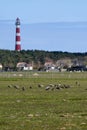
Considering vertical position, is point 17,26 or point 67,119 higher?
point 17,26

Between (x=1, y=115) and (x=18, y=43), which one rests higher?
(x=18, y=43)

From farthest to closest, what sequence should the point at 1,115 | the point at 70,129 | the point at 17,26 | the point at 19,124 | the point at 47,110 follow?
the point at 17,26
the point at 47,110
the point at 1,115
the point at 19,124
the point at 70,129

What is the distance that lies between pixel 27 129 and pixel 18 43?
153041 mm

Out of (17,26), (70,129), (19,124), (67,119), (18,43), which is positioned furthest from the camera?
(17,26)

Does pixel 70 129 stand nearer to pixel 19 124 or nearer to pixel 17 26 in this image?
pixel 19 124

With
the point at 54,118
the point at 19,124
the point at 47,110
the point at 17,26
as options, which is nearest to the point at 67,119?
the point at 54,118

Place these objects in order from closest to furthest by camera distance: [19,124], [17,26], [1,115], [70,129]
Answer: [70,129] < [19,124] < [1,115] < [17,26]

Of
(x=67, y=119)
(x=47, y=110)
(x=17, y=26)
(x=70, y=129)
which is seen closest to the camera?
(x=70, y=129)

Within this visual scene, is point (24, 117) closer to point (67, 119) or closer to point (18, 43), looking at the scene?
point (67, 119)

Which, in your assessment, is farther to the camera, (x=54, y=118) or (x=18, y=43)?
(x=18, y=43)

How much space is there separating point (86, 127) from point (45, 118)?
2.70m

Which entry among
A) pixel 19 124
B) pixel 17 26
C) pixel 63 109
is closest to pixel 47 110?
pixel 63 109

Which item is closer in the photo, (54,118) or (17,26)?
(54,118)

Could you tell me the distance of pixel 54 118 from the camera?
1912cm
